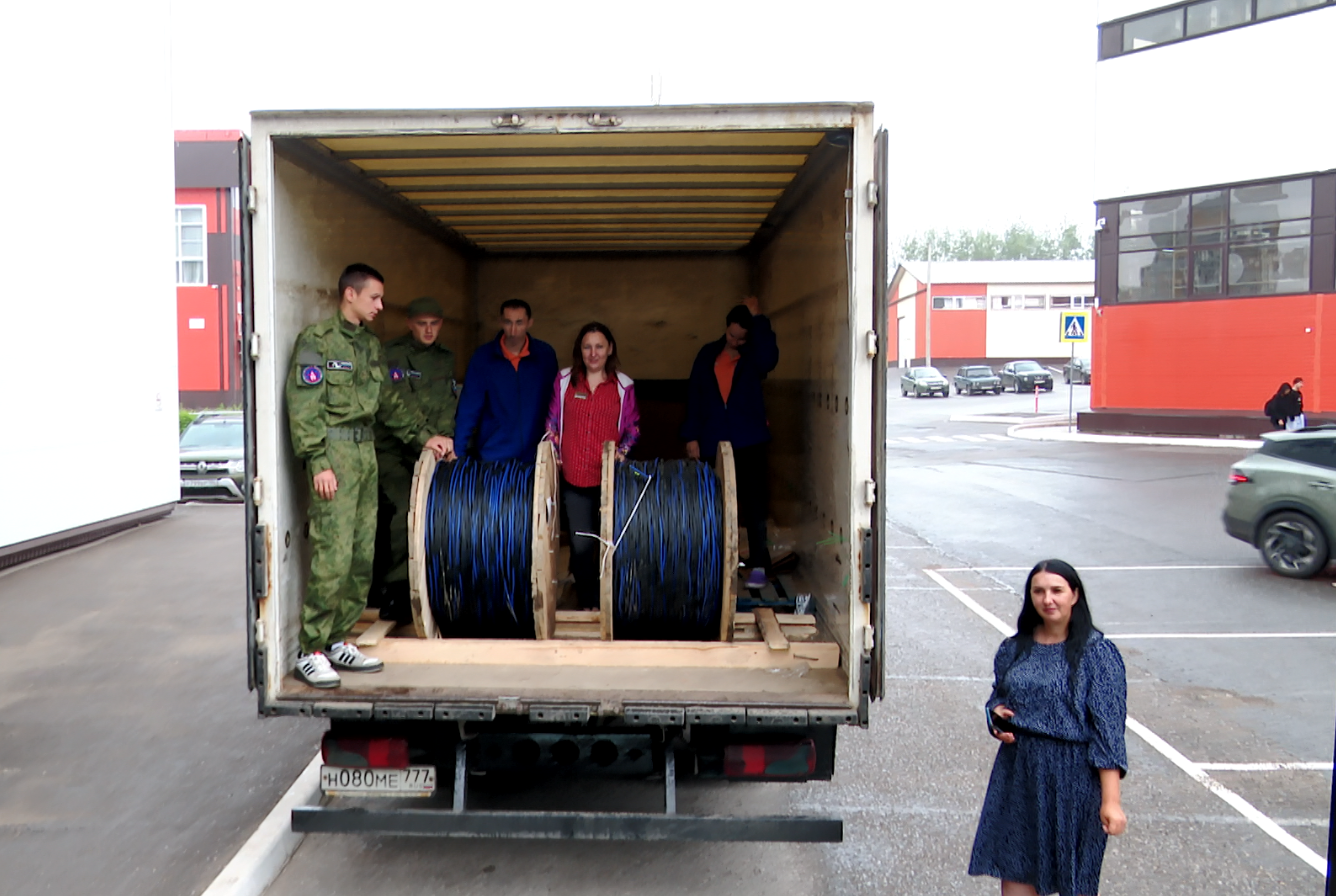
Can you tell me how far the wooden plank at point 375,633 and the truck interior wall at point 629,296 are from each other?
4009 mm

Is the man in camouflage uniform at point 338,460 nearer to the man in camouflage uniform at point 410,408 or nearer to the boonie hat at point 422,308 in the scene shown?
the man in camouflage uniform at point 410,408

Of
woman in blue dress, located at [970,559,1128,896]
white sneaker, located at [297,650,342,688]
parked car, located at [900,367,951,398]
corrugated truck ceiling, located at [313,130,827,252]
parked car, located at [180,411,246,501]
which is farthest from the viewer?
parked car, located at [900,367,951,398]

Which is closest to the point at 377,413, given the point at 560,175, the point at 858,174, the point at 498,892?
the point at 560,175

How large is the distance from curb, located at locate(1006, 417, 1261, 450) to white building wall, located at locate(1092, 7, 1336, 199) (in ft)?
21.4

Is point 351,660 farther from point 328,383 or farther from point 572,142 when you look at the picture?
point 572,142

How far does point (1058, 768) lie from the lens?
3406 millimetres

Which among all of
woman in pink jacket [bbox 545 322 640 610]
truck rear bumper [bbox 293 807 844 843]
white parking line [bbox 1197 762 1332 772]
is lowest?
white parking line [bbox 1197 762 1332 772]

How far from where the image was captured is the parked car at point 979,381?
5616 centimetres

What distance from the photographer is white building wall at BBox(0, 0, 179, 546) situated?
1107 centimetres

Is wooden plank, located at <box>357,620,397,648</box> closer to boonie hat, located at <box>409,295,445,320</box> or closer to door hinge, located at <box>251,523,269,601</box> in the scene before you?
door hinge, located at <box>251,523,269,601</box>

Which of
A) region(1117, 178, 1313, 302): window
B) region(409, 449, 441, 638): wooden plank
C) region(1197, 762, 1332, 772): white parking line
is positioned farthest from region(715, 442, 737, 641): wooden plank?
region(1117, 178, 1313, 302): window

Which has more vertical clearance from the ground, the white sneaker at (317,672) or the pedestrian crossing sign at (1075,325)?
the pedestrian crossing sign at (1075,325)

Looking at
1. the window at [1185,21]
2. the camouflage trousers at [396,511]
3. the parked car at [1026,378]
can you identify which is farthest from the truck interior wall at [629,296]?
the parked car at [1026,378]

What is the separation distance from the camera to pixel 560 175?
5.98m
